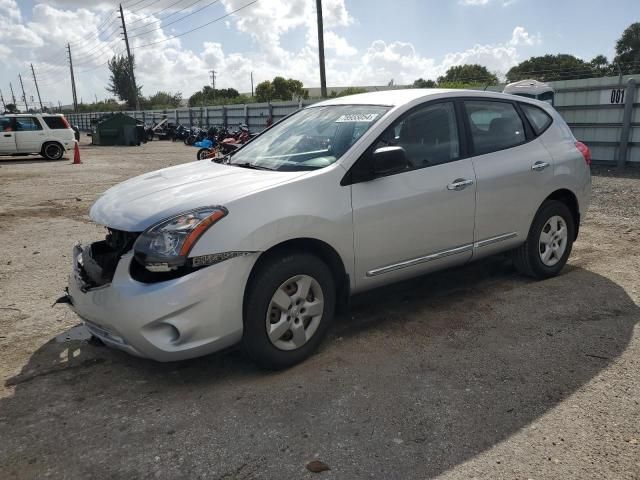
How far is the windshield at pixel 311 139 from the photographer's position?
3717mm

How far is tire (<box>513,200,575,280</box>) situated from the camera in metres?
4.77

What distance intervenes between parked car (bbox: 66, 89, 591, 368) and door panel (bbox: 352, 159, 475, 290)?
1 centimetres

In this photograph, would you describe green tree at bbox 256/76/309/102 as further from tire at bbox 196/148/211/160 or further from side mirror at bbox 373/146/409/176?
Result: side mirror at bbox 373/146/409/176

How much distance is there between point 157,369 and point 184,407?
0.55m

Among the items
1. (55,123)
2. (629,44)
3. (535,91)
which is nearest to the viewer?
(535,91)

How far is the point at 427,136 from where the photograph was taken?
404 centimetres

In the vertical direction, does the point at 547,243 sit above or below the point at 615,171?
above

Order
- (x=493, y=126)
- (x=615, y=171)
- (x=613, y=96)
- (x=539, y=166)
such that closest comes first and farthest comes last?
(x=493, y=126), (x=539, y=166), (x=615, y=171), (x=613, y=96)

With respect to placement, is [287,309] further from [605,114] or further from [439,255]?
[605,114]

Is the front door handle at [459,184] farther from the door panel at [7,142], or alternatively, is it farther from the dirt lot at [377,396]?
the door panel at [7,142]

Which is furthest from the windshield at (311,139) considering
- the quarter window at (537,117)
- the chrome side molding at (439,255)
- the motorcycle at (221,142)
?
the motorcycle at (221,142)

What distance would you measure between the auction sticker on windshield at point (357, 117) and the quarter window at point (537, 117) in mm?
1726

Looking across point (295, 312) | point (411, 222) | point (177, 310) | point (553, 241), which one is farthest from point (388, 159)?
point (553, 241)

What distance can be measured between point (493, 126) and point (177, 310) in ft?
10.0
